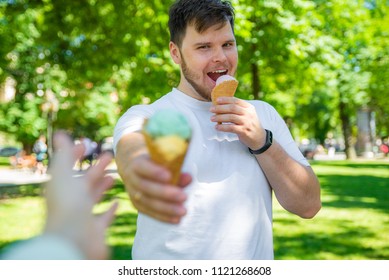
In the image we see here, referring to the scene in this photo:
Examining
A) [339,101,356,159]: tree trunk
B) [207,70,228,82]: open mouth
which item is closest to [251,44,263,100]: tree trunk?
[207,70,228,82]: open mouth

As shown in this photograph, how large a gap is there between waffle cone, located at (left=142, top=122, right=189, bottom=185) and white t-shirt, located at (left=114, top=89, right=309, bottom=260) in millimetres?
823

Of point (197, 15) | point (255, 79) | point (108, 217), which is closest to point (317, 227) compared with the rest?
point (255, 79)

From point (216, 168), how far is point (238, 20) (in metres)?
5.85

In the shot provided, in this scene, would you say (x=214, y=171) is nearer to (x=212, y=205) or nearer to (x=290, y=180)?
(x=212, y=205)

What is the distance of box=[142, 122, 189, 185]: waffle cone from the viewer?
72cm

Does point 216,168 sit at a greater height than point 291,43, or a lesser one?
lesser

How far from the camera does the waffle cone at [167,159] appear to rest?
72cm

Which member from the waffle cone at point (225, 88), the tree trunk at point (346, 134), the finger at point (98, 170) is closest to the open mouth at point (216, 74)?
the waffle cone at point (225, 88)

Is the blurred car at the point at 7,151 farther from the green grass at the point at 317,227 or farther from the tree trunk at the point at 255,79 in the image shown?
the tree trunk at the point at 255,79

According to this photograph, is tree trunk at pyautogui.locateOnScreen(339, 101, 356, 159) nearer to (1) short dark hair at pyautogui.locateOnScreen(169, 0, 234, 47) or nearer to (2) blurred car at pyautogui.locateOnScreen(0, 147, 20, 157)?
(1) short dark hair at pyautogui.locateOnScreen(169, 0, 234, 47)

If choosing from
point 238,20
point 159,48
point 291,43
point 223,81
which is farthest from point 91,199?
point 291,43

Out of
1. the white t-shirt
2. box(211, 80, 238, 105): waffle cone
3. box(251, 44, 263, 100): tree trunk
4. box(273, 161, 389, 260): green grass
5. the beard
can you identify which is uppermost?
box(251, 44, 263, 100): tree trunk

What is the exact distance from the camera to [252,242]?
1.75 meters
